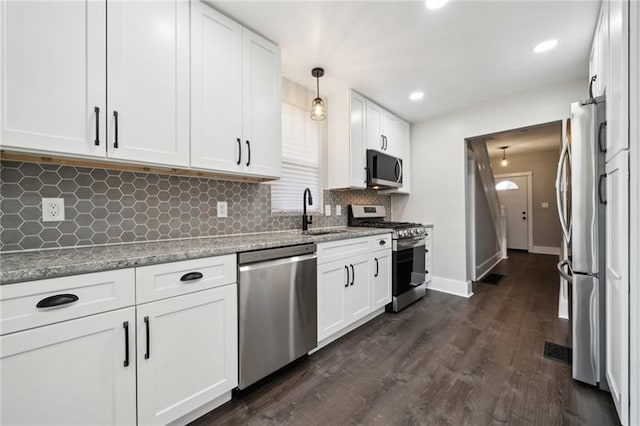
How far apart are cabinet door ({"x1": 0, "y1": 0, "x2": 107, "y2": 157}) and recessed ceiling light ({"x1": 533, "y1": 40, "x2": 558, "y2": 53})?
3.08 metres

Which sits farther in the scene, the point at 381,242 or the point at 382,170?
the point at 382,170

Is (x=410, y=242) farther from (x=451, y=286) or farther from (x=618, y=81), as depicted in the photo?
(x=618, y=81)

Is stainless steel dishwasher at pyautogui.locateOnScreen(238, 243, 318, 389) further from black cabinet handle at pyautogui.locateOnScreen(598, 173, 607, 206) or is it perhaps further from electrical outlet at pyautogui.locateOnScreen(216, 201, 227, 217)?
black cabinet handle at pyautogui.locateOnScreen(598, 173, 607, 206)

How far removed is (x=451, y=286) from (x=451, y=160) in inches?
68.9

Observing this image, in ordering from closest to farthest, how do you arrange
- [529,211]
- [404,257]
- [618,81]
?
[618,81]
[404,257]
[529,211]

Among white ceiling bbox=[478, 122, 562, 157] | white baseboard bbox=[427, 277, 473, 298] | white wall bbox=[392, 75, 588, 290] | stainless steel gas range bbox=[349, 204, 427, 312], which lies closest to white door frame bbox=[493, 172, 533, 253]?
white ceiling bbox=[478, 122, 562, 157]

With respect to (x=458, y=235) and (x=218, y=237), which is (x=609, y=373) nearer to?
(x=458, y=235)

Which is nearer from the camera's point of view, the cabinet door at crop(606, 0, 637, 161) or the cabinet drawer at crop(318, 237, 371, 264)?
the cabinet door at crop(606, 0, 637, 161)

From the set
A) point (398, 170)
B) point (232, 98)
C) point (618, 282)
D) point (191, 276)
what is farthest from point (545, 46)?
point (191, 276)

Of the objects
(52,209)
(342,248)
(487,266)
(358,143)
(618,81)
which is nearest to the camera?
(618,81)

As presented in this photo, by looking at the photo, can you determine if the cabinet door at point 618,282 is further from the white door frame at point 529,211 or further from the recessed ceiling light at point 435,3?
the white door frame at point 529,211

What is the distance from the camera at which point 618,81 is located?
131cm

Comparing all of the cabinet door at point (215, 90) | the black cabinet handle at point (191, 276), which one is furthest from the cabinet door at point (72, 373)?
the cabinet door at point (215, 90)

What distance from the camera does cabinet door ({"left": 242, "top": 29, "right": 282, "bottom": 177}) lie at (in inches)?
75.7
